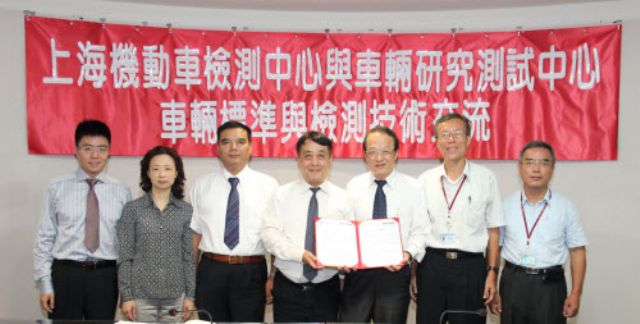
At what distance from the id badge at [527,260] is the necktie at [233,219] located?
1677mm

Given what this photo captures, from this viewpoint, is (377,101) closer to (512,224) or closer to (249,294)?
(512,224)

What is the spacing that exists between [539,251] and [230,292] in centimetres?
181

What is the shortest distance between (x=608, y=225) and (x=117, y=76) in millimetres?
4000

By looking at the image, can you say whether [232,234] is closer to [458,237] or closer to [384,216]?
[384,216]

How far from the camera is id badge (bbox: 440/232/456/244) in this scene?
305cm

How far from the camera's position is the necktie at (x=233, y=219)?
3.07 metres

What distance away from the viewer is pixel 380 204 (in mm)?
2969

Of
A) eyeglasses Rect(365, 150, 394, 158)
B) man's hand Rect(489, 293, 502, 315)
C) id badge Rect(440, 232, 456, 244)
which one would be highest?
eyeglasses Rect(365, 150, 394, 158)

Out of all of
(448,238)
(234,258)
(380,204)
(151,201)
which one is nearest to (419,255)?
(448,238)

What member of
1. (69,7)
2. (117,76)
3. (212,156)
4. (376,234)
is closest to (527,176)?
(376,234)

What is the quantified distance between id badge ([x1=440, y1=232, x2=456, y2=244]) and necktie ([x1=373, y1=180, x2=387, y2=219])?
401 millimetres

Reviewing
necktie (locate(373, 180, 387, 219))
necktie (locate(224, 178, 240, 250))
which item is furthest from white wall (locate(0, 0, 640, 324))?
necktie (locate(373, 180, 387, 219))

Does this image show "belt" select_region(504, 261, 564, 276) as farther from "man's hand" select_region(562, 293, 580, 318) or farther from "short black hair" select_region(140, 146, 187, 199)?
"short black hair" select_region(140, 146, 187, 199)

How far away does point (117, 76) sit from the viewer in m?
4.05
